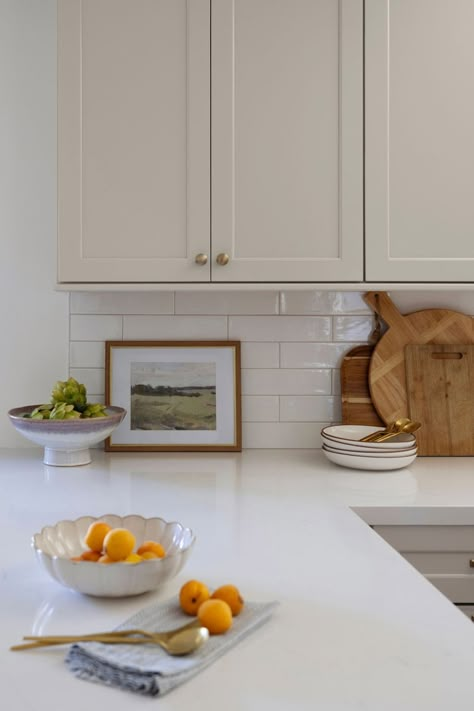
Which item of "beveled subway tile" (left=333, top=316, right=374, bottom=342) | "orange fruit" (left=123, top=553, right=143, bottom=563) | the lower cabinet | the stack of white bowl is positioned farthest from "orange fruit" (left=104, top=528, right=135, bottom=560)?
"beveled subway tile" (left=333, top=316, right=374, bottom=342)

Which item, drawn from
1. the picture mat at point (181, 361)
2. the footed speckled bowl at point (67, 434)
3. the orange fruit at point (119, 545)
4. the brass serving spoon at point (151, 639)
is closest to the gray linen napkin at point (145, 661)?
the brass serving spoon at point (151, 639)

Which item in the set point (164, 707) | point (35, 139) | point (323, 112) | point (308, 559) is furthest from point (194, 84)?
point (164, 707)

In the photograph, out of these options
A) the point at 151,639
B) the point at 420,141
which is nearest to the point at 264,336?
the point at 420,141

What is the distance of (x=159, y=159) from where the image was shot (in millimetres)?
1962

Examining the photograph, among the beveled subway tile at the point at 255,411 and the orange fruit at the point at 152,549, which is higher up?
the beveled subway tile at the point at 255,411

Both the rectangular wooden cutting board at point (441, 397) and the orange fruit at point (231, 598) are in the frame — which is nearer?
the orange fruit at point (231, 598)

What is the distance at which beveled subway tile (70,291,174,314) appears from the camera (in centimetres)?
233

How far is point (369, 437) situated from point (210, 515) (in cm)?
70

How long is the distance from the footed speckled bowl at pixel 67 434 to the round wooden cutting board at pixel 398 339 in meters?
0.79

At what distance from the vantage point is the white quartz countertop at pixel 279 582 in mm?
857

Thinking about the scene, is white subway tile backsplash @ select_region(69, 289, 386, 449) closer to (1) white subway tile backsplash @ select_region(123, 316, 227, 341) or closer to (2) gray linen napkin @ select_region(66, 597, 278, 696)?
(1) white subway tile backsplash @ select_region(123, 316, 227, 341)

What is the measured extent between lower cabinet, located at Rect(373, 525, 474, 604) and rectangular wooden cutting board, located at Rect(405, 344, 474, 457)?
21.4 inches

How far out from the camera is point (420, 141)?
1.96m

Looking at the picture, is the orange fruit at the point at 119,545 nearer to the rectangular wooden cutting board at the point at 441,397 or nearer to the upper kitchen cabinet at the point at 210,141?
the upper kitchen cabinet at the point at 210,141
